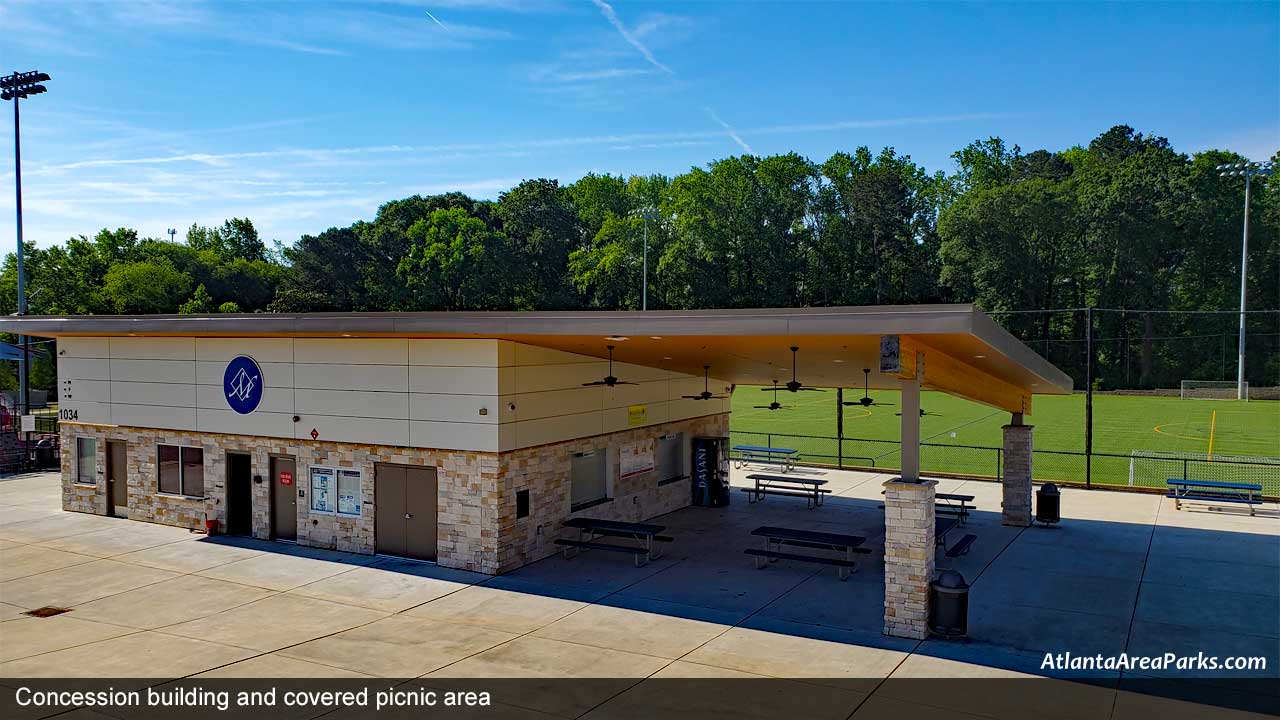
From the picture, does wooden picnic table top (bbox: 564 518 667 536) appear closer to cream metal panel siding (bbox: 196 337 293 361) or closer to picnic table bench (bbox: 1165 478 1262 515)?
cream metal panel siding (bbox: 196 337 293 361)

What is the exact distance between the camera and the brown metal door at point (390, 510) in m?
15.5

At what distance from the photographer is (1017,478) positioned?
18562 millimetres

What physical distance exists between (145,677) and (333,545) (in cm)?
645

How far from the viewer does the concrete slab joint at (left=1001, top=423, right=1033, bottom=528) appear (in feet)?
61.0

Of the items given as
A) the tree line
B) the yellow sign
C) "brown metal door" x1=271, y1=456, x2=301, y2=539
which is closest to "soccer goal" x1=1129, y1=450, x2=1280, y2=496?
the yellow sign

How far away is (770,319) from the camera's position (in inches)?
423

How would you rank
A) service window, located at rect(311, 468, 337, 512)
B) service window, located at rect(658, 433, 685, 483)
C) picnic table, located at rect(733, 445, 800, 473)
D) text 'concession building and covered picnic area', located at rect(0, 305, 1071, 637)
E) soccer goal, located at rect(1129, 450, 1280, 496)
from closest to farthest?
text 'concession building and covered picnic area', located at rect(0, 305, 1071, 637) < service window, located at rect(311, 468, 337, 512) < service window, located at rect(658, 433, 685, 483) < soccer goal, located at rect(1129, 450, 1280, 496) < picnic table, located at rect(733, 445, 800, 473)

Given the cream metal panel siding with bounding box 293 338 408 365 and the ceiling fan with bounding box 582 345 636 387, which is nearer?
the ceiling fan with bounding box 582 345 636 387

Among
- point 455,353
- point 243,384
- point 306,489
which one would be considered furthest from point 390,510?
point 243,384

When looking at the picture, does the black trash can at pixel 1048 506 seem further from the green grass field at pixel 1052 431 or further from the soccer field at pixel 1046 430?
the soccer field at pixel 1046 430

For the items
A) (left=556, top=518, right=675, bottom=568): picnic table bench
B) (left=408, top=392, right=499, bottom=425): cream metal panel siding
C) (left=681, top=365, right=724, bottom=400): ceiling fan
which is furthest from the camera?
(left=681, top=365, right=724, bottom=400): ceiling fan

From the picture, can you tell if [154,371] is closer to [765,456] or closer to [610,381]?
[610,381]

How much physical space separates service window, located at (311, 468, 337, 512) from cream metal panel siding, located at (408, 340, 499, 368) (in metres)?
2.86

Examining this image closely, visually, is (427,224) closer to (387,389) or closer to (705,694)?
(387,389)
